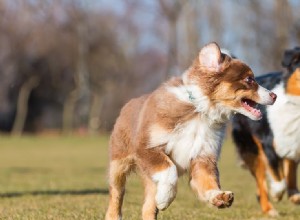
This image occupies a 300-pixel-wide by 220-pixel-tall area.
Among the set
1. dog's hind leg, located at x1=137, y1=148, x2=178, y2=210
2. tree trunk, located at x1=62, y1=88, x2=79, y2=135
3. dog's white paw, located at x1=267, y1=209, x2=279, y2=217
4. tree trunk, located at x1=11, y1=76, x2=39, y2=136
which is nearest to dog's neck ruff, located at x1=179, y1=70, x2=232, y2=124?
dog's hind leg, located at x1=137, y1=148, x2=178, y2=210

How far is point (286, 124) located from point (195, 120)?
2.69 meters

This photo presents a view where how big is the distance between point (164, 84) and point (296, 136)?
2.67 m

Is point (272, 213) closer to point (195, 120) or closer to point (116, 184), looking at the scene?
point (116, 184)

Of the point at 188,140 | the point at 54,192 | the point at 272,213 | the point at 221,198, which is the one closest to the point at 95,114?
the point at 54,192

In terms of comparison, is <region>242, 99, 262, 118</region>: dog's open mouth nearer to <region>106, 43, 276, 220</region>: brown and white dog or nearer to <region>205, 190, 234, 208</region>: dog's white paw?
<region>106, 43, 276, 220</region>: brown and white dog

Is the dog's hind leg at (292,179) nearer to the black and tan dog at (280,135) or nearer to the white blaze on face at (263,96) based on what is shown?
the black and tan dog at (280,135)

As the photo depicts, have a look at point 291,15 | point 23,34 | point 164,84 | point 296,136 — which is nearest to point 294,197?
point 296,136

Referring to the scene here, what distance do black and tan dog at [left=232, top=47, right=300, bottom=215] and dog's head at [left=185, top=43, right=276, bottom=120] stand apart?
90.7 inches

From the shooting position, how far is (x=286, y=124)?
328 inches

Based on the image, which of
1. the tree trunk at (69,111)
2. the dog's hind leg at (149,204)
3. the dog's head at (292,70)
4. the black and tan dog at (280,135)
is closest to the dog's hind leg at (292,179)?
the black and tan dog at (280,135)

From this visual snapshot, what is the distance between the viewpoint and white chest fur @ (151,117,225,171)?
593 centimetres

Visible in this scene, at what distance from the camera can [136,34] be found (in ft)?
183

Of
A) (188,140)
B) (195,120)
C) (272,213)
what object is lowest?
(272,213)

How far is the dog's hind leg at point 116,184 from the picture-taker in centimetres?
677
